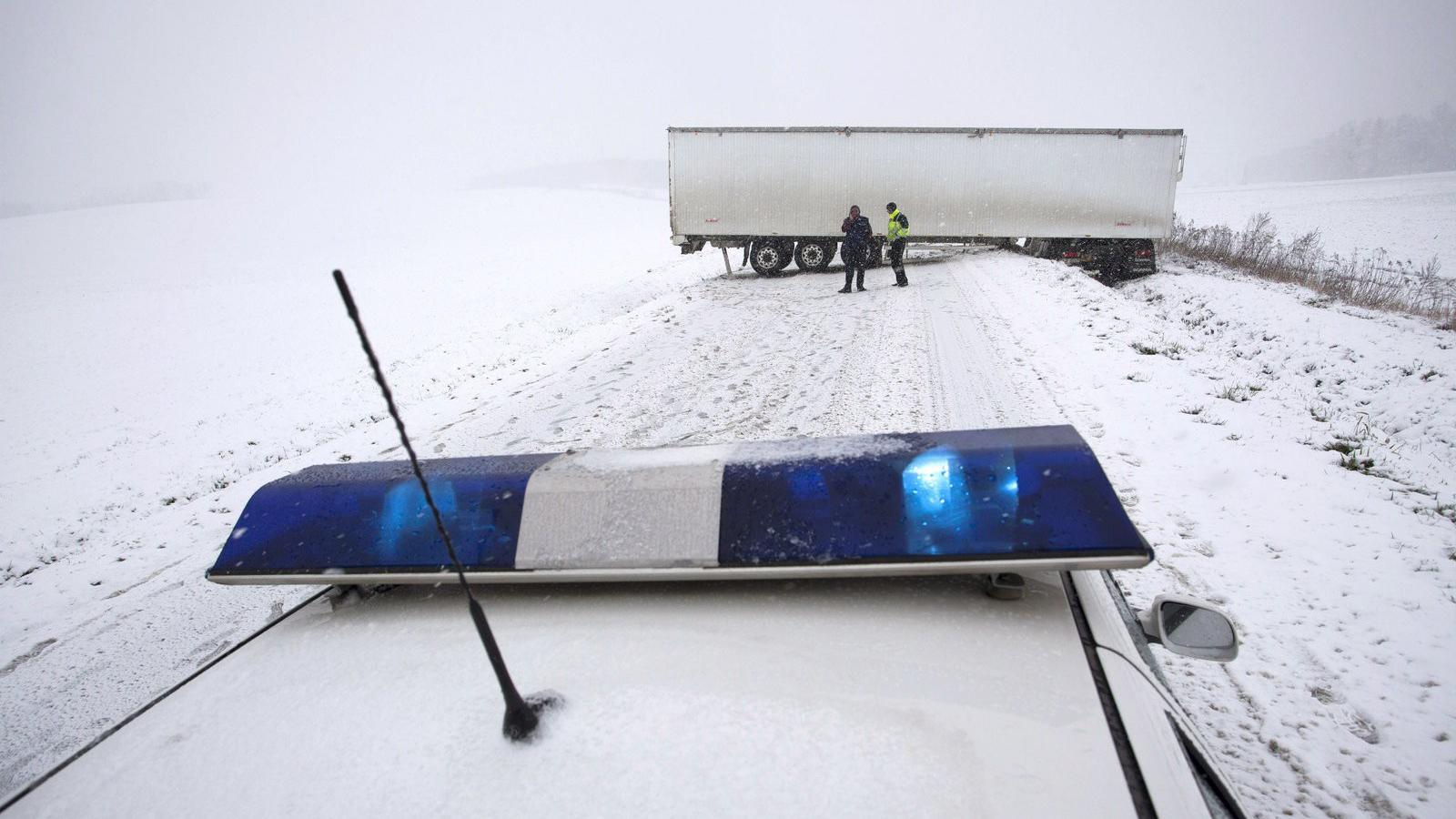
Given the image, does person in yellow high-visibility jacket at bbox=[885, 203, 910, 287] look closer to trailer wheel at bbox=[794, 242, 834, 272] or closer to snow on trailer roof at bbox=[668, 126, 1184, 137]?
trailer wheel at bbox=[794, 242, 834, 272]

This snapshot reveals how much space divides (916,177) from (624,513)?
17.6m

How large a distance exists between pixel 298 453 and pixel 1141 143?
19378 millimetres

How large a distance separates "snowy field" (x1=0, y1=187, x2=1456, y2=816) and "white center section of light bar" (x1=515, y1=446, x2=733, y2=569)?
2.11 feet

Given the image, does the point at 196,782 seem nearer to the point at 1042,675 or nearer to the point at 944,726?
the point at 944,726

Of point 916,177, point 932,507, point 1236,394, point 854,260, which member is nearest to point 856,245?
point 854,260

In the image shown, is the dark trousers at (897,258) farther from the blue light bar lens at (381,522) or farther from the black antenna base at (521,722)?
the black antenna base at (521,722)

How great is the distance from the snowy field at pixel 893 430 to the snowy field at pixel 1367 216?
51.8 ft

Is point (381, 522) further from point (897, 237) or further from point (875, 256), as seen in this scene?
point (875, 256)

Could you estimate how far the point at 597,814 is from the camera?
1.10 m

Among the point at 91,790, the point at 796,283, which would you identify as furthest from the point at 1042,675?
the point at 796,283

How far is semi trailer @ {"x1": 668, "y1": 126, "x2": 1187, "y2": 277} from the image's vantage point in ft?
54.8

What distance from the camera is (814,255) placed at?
17375 mm

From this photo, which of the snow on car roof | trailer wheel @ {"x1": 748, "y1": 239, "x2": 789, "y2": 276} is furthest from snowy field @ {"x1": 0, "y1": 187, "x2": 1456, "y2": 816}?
trailer wheel @ {"x1": 748, "y1": 239, "x2": 789, "y2": 276}

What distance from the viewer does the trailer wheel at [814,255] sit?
17297 millimetres
